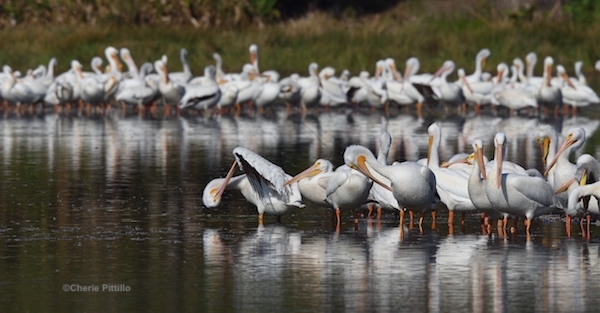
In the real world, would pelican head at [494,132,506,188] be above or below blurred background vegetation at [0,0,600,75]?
below

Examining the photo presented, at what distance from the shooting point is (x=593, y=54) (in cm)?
3491

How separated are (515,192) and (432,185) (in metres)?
0.69

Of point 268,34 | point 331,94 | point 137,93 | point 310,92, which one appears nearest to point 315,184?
point 310,92

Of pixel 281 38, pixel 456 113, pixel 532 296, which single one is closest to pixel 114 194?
pixel 532 296

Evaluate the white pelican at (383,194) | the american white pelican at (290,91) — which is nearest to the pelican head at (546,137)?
the white pelican at (383,194)

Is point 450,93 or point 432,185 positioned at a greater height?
point 450,93

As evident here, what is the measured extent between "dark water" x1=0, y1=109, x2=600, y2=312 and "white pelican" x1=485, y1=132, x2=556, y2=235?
0.24m

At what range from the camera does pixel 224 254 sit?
32.5 ft

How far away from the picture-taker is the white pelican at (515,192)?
10547 millimetres

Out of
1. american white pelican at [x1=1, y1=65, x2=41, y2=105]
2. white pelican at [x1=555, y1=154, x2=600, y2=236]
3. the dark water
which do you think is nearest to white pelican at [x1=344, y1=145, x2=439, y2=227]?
the dark water

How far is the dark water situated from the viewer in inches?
323

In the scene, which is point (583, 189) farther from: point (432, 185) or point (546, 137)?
point (546, 137)

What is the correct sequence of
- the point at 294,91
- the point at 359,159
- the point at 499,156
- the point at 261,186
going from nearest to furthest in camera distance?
the point at 499,156
the point at 359,159
the point at 261,186
the point at 294,91

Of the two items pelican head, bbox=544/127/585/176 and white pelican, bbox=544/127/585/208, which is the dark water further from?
pelican head, bbox=544/127/585/176
